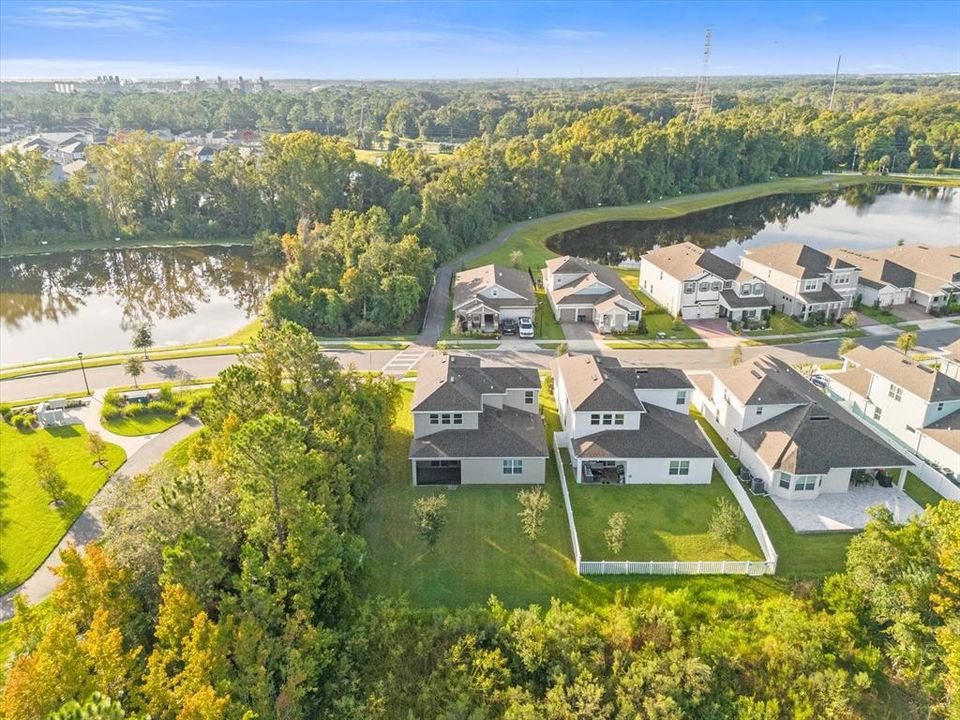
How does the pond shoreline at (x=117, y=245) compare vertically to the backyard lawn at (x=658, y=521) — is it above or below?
above

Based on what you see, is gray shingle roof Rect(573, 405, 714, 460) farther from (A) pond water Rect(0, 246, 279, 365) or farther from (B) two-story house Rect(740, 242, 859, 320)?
(A) pond water Rect(0, 246, 279, 365)

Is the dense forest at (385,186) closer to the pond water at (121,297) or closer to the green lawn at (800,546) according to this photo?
the pond water at (121,297)

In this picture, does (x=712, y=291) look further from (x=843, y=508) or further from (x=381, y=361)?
(x=381, y=361)

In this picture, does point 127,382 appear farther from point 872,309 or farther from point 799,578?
point 872,309

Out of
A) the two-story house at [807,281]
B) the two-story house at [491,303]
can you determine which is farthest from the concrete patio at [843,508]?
the two-story house at [491,303]

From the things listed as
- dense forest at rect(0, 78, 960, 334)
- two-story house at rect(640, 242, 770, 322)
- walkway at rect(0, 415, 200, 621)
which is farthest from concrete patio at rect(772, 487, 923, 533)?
dense forest at rect(0, 78, 960, 334)
